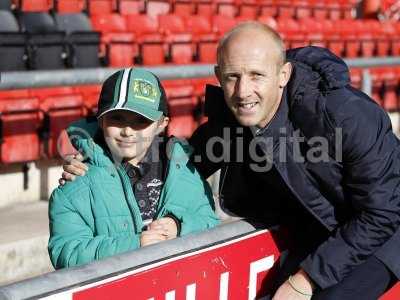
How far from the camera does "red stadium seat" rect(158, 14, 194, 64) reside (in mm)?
7133

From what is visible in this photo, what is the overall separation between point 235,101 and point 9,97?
3422 millimetres

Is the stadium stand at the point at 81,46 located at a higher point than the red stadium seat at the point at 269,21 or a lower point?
lower

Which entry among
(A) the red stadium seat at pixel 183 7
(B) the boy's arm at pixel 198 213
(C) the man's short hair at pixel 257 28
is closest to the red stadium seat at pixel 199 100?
(A) the red stadium seat at pixel 183 7

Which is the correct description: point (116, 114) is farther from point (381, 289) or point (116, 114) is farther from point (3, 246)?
point (3, 246)

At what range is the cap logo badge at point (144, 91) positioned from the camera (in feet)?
6.88

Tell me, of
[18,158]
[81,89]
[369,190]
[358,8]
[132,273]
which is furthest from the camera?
[358,8]

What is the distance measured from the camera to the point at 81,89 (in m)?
5.72

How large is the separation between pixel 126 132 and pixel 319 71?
58 cm

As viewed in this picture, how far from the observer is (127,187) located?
208cm

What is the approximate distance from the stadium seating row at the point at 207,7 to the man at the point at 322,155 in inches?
172

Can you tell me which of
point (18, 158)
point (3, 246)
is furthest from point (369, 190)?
point (18, 158)

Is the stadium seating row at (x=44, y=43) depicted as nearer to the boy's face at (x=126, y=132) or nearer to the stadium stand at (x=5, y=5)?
the stadium stand at (x=5, y=5)

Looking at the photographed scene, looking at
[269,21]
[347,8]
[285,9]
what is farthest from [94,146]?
[347,8]

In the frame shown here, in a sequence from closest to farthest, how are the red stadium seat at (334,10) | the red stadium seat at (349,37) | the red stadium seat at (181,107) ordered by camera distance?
the red stadium seat at (181,107)
the red stadium seat at (349,37)
the red stadium seat at (334,10)
